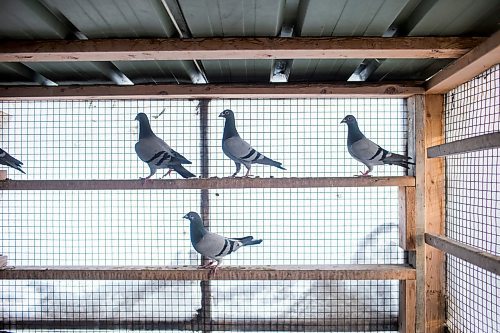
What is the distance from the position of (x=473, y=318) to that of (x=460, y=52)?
1.38m

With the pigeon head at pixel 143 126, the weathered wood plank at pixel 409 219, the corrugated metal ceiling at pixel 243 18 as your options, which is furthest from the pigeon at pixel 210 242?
the corrugated metal ceiling at pixel 243 18

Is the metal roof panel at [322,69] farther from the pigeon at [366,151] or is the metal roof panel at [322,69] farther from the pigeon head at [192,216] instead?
the pigeon head at [192,216]

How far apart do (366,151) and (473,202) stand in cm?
62

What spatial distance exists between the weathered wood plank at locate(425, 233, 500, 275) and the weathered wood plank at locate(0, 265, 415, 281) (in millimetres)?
262

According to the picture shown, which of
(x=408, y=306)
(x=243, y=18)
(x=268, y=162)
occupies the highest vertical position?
(x=243, y=18)

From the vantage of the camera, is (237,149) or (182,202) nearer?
(237,149)

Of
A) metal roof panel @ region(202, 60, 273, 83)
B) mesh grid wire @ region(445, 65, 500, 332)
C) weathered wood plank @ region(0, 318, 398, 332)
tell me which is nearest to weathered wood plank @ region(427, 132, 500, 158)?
A: mesh grid wire @ region(445, 65, 500, 332)

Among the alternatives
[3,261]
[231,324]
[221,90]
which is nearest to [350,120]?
[221,90]

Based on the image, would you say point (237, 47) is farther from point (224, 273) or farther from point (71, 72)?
point (224, 273)

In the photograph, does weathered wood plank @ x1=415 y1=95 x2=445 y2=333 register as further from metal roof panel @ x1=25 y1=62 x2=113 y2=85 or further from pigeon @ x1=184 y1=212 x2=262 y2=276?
metal roof panel @ x1=25 y1=62 x2=113 y2=85

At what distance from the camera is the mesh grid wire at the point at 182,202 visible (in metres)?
3.03

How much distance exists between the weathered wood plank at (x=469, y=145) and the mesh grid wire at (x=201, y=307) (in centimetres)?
110

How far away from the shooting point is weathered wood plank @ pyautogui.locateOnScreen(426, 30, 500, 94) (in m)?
1.82

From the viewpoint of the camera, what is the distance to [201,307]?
3.08 m
